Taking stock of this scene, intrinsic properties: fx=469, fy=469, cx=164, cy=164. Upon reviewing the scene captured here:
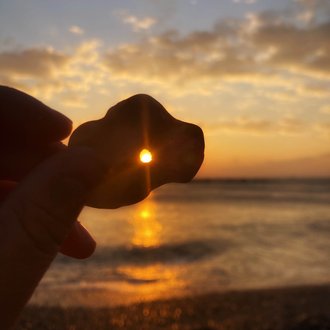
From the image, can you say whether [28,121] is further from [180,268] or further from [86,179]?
[180,268]

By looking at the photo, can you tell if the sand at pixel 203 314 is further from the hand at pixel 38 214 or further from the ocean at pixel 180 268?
the hand at pixel 38 214

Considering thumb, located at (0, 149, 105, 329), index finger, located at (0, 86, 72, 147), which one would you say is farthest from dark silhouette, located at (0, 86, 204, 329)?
index finger, located at (0, 86, 72, 147)

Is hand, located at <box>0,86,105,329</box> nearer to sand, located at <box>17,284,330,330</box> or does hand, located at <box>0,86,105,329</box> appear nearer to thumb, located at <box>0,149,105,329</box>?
thumb, located at <box>0,149,105,329</box>

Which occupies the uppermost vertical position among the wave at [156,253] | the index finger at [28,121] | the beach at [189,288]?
the index finger at [28,121]

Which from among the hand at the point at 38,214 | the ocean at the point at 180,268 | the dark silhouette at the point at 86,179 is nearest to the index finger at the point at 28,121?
the hand at the point at 38,214

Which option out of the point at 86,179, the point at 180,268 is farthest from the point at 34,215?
the point at 180,268

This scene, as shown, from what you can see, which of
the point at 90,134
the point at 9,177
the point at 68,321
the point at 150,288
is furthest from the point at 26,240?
the point at 150,288
